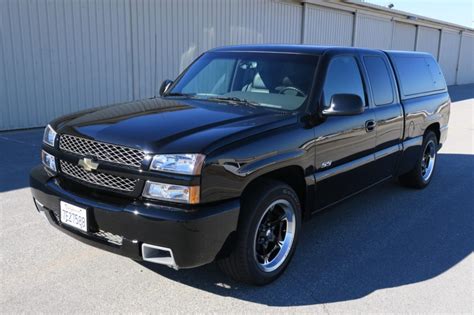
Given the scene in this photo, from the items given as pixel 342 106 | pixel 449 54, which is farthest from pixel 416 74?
pixel 449 54

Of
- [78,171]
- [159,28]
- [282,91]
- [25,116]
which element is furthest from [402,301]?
[159,28]

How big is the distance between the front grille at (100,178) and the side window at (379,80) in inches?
114

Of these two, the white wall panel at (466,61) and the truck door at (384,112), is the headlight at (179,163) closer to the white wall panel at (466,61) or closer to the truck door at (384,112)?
the truck door at (384,112)

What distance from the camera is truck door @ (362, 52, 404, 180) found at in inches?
192

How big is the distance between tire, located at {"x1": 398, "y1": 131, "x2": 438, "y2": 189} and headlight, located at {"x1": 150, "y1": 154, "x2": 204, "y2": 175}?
164 inches

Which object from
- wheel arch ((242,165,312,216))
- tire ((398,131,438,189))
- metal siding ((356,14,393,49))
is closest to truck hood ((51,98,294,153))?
wheel arch ((242,165,312,216))

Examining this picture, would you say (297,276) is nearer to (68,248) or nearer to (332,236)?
(332,236)

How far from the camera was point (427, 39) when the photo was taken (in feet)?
92.3

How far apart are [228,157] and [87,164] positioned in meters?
0.99

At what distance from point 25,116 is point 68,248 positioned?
6365 mm

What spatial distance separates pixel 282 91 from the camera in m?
4.17

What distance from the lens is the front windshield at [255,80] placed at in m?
4.12

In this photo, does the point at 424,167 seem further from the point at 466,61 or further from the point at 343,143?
the point at 466,61

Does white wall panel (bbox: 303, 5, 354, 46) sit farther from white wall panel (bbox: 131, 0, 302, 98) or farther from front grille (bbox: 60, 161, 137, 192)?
front grille (bbox: 60, 161, 137, 192)
